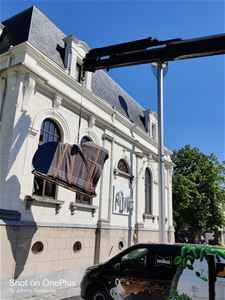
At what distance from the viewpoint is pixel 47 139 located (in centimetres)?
1063

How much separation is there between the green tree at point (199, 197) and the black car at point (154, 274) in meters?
21.0

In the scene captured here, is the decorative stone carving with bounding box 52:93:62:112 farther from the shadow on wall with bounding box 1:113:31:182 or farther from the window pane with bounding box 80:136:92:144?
the window pane with bounding box 80:136:92:144

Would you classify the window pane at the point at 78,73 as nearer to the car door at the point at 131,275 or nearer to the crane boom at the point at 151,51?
the crane boom at the point at 151,51

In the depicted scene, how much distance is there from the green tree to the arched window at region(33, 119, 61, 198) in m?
18.6

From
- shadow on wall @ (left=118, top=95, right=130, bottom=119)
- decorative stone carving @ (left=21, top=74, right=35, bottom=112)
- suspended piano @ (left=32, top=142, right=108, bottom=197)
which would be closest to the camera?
suspended piano @ (left=32, top=142, right=108, bottom=197)

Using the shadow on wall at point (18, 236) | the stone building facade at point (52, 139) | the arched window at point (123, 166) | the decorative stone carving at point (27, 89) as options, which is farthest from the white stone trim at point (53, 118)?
the arched window at point (123, 166)

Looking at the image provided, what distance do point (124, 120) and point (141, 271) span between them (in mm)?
10706

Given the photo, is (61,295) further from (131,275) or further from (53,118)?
(53,118)

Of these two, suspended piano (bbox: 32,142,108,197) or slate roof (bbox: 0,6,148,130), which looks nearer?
suspended piano (bbox: 32,142,108,197)

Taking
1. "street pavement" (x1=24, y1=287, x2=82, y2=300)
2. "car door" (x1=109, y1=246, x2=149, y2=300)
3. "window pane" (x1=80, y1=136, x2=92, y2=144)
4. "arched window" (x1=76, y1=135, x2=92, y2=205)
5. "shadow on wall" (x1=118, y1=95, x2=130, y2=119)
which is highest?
"shadow on wall" (x1=118, y1=95, x2=130, y2=119)

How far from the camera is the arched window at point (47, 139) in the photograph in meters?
9.90

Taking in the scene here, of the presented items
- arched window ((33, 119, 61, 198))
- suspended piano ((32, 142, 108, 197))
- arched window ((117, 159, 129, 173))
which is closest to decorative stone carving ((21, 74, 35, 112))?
arched window ((33, 119, 61, 198))

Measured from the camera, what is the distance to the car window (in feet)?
20.7

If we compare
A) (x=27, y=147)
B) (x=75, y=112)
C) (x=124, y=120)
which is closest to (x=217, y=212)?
(x=124, y=120)
